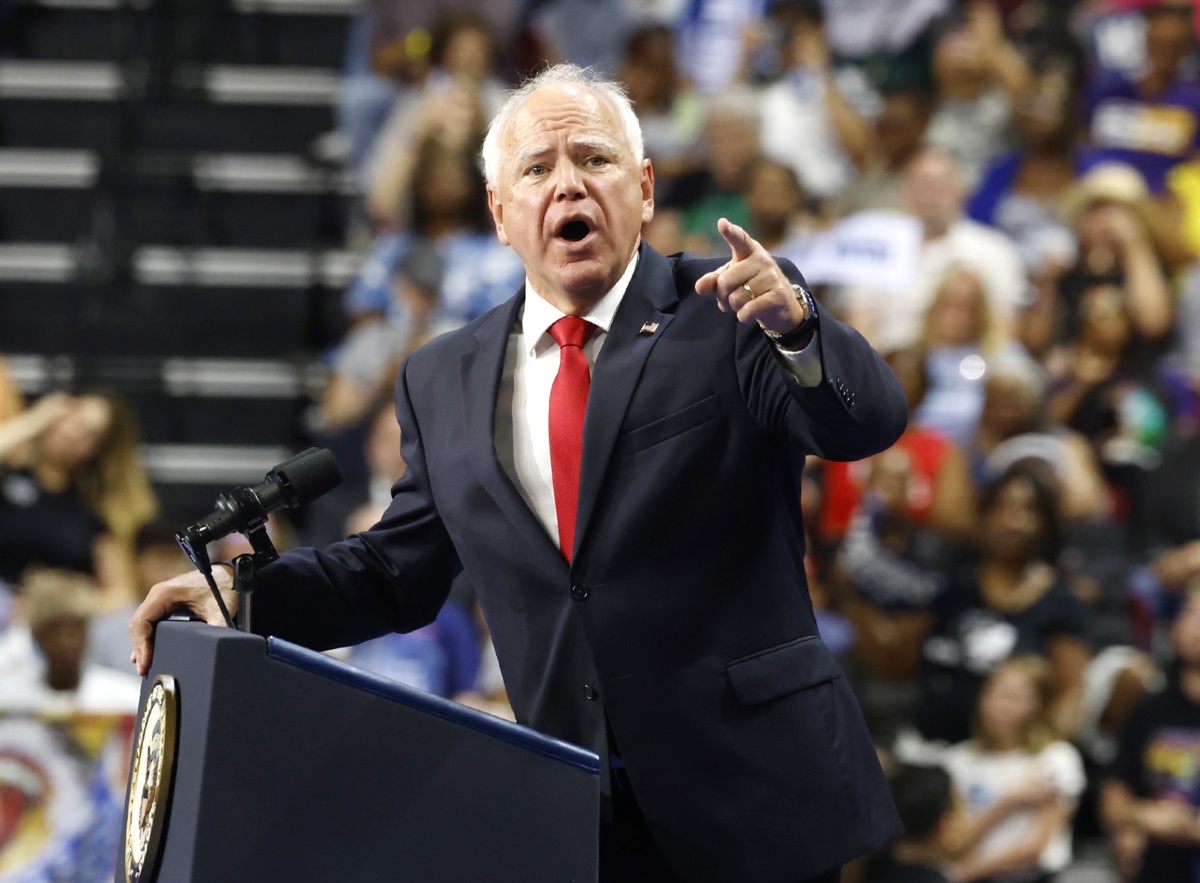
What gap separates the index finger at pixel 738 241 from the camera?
1.72m

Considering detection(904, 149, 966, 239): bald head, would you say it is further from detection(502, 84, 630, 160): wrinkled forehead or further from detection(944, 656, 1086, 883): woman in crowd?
detection(502, 84, 630, 160): wrinkled forehead

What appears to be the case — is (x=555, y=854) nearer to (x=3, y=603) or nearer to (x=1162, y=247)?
(x=3, y=603)

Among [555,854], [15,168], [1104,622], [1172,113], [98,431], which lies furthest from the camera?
[15,168]

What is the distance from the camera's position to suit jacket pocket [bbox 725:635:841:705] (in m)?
1.93

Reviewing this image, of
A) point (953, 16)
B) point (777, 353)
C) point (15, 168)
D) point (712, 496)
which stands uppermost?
point (953, 16)

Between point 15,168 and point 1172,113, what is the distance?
444 cm

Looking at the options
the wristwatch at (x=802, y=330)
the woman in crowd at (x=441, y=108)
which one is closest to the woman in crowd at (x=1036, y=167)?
the woman in crowd at (x=441, y=108)

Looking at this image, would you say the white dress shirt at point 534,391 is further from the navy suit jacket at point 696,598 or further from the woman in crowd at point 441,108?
the woman in crowd at point 441,108

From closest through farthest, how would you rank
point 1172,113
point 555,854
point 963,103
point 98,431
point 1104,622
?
point 555,854, point 1104,622, point 98,431, point 1172,113, point 963,103

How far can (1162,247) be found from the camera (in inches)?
222

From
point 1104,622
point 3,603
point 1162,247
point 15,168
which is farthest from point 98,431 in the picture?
point 1162,247

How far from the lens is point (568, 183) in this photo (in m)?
2.09

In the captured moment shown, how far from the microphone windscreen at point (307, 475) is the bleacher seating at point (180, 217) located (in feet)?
13.8

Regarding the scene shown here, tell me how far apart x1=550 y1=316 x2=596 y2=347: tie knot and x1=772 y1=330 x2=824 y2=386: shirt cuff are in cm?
34
